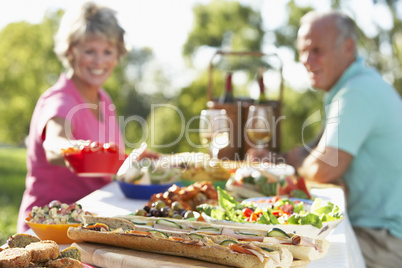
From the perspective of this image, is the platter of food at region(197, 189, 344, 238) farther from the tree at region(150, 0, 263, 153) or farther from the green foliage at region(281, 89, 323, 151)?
the tree at region(150, 0, 263, 153)

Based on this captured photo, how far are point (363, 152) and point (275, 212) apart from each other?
6.48 ft

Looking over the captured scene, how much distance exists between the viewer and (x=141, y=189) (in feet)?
8.46

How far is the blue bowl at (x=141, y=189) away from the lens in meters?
2.56

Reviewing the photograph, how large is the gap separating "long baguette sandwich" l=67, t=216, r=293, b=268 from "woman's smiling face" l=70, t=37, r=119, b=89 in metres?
2.29

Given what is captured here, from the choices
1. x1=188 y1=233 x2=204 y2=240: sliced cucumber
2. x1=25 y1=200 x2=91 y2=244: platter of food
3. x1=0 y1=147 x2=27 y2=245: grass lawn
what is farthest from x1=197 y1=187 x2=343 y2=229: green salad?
x1=0 y1=147 x2=27 y2=245: grass lawn

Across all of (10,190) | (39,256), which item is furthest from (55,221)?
(10,190)

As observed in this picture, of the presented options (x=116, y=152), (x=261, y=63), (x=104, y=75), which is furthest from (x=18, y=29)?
(x=116, y=152)

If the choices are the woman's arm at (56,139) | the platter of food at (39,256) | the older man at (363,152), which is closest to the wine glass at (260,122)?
the older man at (363,152)

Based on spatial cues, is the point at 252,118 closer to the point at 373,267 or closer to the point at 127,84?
the point at 373,267

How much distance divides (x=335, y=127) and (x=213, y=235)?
2.13 metres

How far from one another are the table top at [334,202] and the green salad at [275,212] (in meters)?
0.11

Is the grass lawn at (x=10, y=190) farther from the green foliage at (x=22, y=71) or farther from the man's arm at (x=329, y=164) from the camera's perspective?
the green foliage at (x=22, y=71)

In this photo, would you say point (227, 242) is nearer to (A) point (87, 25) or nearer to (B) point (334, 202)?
(B) point (334, 202)

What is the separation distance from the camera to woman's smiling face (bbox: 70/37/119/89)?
11.8 feet
